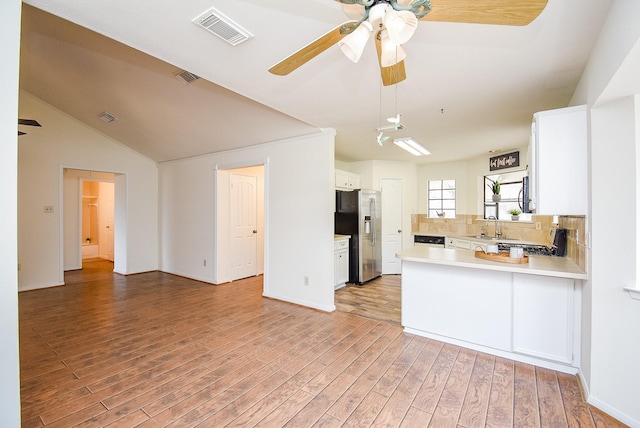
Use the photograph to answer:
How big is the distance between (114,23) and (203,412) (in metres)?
2.60

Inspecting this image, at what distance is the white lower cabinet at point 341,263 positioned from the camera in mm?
4871

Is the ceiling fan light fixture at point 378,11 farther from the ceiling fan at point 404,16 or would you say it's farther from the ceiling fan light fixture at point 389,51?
the ceiling fan light fixture at point 389,51

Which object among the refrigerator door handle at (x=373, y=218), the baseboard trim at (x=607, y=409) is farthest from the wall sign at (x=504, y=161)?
the baseboard trim at (x=607, y=409)

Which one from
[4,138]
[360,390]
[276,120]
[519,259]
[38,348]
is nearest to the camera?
[4,138]

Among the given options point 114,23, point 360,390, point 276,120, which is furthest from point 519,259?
point 114,23

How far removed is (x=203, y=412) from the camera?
6.41 ft

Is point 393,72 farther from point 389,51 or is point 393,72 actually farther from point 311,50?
point 311,50

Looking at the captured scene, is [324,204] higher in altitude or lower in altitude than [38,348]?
higher

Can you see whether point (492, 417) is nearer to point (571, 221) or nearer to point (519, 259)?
point (519, 259)

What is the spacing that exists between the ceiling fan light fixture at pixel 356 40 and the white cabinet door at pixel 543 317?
95.1 inches

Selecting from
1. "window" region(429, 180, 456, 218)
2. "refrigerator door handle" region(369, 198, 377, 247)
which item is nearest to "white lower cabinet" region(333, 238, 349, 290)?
"refrigerator door handle" region(369, 198, 377, 247)

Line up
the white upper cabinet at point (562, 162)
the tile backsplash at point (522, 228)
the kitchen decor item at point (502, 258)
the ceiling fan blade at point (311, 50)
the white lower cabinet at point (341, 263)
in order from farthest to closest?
the white lower cabinet at point (341, 263) < the kitchen decor item at point (502, 258) < the tile backsplash at point (522, 228) < the white upper cabinet at point (562, 162) < the ceiling fan blade at point (311, 50)

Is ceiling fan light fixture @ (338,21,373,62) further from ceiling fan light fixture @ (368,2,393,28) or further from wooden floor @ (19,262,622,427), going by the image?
wooden floor @ (19,262,622,427)

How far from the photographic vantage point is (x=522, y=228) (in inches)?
200
